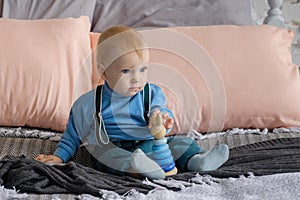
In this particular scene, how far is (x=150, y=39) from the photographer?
5.86 feet

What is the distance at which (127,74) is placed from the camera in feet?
4.38

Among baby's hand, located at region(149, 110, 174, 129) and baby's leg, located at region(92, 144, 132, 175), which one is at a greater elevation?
baby's hand, located at region(149, 110, 174, 129)

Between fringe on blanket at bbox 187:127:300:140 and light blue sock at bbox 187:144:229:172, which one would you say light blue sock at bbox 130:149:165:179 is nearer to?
light blue sock at bbox 187:144:229:172

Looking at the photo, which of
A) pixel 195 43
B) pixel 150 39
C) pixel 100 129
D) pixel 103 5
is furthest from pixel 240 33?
pixel 100 129

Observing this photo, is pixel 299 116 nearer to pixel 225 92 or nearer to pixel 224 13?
pixel 225 92

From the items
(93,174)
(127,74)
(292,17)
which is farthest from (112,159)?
(292,17)

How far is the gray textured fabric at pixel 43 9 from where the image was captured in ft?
6.53

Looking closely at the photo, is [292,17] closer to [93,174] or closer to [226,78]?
[226,78]

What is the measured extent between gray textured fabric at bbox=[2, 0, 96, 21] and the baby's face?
709 mm

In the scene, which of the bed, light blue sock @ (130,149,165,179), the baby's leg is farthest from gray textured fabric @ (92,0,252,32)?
light blue sock @ (130,149,165,179)

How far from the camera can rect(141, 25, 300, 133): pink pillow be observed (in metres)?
1.70

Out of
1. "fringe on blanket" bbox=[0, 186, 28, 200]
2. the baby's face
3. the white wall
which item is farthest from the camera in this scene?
the white wall

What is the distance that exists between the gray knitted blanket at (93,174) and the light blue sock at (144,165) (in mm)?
24

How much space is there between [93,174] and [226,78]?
630 millimetres
